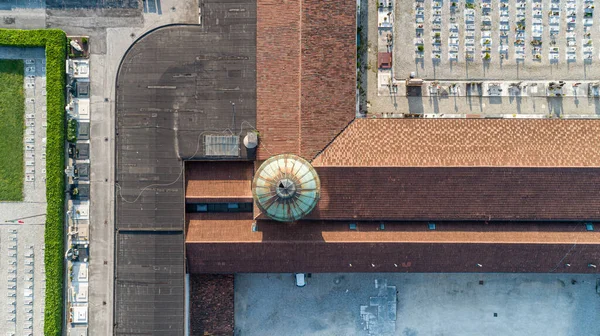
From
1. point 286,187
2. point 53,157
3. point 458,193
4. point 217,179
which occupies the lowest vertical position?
point 458,193

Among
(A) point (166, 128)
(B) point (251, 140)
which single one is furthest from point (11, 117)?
(B) point (251, 140)

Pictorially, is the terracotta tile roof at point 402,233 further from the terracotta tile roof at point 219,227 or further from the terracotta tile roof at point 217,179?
the terracotta tile roof at point 217,179

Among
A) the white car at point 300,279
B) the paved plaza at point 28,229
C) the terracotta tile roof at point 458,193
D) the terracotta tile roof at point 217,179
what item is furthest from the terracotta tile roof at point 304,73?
the paved plaza at point 28,229

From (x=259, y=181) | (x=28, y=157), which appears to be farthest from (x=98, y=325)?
(x=259, y=181)

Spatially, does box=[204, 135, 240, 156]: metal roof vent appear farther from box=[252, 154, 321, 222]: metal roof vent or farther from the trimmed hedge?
the trimmed hedge

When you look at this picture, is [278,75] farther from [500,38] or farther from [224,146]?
[500,38]
